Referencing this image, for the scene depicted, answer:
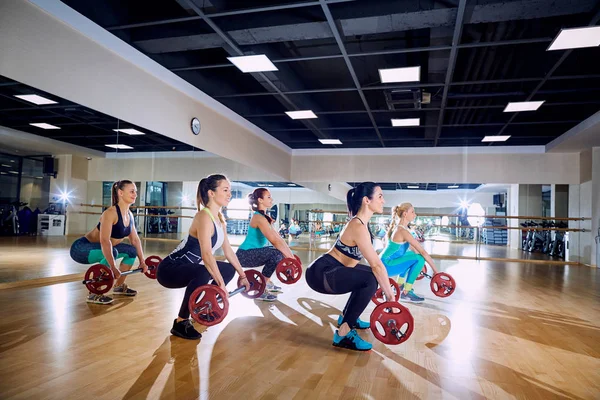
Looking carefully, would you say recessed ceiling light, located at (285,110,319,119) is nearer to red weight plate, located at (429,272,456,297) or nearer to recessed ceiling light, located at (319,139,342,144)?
recessed ceiling light, located at (319,139,342,144)

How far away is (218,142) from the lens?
6.75 meters

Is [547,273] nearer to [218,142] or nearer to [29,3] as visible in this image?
[218,142]

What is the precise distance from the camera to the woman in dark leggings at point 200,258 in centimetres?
243

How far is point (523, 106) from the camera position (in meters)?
6.16

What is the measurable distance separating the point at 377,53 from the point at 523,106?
3.02 metres

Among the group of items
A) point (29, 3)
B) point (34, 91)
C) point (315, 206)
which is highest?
point (29, 3)

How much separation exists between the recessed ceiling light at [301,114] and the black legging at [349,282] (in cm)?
473

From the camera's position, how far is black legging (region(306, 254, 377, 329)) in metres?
2.40

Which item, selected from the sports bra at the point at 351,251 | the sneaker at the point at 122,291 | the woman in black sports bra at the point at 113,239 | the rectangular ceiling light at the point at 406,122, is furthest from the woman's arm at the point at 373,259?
the rectangular ceiling light at the point at 406,122

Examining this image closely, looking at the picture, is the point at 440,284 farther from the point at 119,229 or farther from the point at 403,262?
the point at 119,229

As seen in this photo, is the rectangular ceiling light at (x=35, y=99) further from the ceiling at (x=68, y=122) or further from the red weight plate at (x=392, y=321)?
the red weight plate at (x=392, y=321)

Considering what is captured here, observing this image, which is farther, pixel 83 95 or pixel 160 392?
pixel 83 95

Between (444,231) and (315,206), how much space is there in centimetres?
329

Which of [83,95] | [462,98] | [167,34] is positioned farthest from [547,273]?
[83,95]
